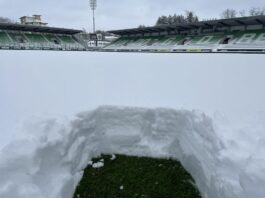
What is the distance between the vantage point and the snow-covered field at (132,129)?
93.7 inches

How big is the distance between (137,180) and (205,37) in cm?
2598

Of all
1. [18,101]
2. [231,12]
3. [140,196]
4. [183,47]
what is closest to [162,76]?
[18,101]

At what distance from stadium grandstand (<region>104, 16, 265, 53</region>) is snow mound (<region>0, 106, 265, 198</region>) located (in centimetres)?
1831

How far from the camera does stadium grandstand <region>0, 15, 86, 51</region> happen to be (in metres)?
30.6

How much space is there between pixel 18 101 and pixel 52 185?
2.32 metres

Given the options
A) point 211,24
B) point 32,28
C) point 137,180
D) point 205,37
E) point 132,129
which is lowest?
point 137,180

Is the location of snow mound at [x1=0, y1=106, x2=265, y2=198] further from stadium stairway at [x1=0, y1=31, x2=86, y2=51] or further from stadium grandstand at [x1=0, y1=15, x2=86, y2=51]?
stadium stairway at [x1=0, y1=31, x2=86, y2=51]

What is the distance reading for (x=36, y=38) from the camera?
34.2 metres

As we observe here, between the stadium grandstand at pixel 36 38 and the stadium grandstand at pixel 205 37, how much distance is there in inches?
269

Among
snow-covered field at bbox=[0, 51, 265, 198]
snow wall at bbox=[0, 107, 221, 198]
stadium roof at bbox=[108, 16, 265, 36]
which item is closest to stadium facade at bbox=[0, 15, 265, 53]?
stadium roof at bbox=[108, 16, 265, 36]

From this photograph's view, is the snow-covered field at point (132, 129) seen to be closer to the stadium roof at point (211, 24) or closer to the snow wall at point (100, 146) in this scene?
the snow wall at point (100, 146)

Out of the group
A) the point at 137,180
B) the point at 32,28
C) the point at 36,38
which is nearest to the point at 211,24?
the point at 36,38

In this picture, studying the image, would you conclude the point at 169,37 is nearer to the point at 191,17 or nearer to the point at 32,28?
the point at 32,28

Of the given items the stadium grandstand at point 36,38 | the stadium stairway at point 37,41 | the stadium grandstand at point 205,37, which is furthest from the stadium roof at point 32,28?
the stadium grandstand at point 205,37
